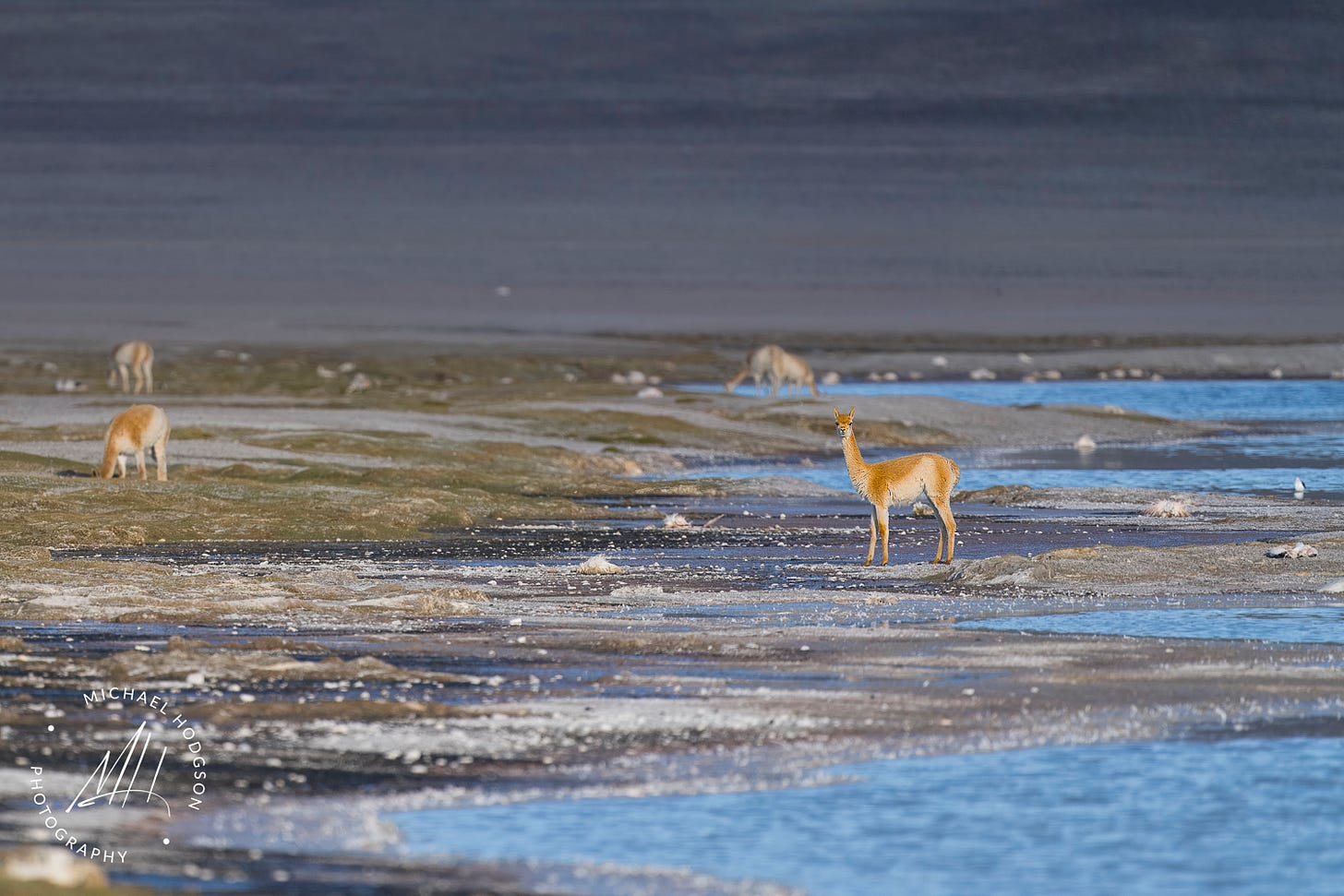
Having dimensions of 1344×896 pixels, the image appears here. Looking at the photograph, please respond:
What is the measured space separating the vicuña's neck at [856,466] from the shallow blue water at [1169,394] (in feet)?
132

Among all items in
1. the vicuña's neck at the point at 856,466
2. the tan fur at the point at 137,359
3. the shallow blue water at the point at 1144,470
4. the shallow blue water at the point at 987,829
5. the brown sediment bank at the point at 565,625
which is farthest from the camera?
the tan fur at the point at 137,359

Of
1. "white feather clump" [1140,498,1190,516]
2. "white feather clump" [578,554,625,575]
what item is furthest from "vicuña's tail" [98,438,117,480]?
"white feather clump" [1140,498,1190,516]

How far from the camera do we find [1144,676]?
13016 mm

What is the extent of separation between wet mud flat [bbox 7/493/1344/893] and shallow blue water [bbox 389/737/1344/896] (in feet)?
0.93

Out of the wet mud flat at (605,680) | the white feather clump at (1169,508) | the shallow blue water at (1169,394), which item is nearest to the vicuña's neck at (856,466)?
the wet mud flat at (605,680)

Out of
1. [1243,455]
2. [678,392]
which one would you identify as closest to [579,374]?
[678,392]

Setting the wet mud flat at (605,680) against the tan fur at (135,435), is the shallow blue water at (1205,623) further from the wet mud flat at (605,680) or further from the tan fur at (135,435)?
the tan fur at (135,435)

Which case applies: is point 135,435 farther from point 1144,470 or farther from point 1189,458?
point 1189,458

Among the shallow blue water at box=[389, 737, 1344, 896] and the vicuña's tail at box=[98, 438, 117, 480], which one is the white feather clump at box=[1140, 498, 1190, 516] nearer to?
the vicuña's tail at box=[98, 438, 117, 480]

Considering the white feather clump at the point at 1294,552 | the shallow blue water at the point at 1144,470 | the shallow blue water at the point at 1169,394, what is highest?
the shallow blue water at the point at 1169,394

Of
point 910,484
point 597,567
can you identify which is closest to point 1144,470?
point 910,484

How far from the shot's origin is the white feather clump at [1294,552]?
19.7 meters

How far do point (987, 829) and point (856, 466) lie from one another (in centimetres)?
1238

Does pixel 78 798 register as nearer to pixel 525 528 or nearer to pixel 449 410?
pixel 525 528
